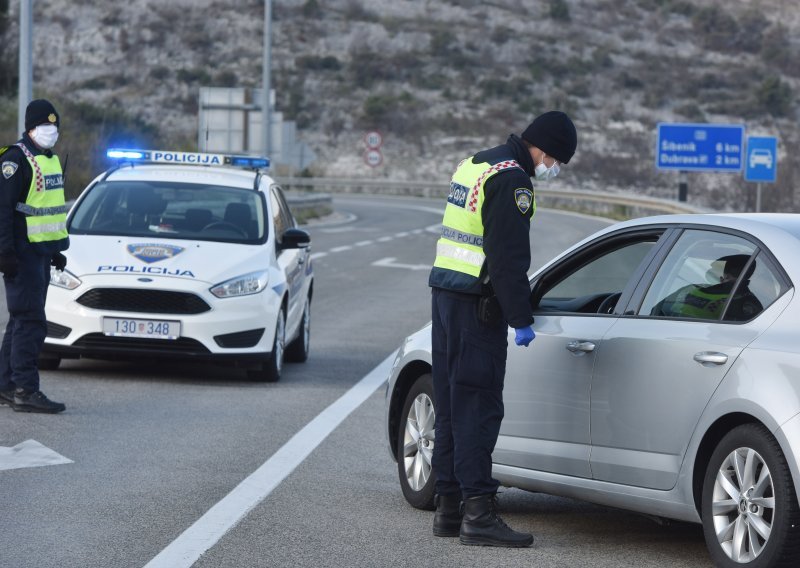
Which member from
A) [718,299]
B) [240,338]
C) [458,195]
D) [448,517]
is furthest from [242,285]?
[718,299]

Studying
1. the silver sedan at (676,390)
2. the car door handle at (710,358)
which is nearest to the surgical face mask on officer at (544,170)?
the silver sedan at (676,390)

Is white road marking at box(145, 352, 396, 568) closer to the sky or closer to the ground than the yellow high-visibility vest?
closer to the ground

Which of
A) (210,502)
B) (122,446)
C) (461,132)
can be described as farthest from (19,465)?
(461,132)

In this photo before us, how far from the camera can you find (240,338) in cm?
1166

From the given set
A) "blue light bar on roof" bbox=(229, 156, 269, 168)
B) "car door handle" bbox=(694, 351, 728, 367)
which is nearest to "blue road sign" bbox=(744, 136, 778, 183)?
"blue light bar on roof" bbox=(229, 156, 269, 168)

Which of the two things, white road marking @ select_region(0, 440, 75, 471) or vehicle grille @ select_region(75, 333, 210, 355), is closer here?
white road marking @ select_region(0, 440, 75, 471)

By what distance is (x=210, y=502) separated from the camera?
24.0ft

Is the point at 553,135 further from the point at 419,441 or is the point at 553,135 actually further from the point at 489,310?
the point at 419,441

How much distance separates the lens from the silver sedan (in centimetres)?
561

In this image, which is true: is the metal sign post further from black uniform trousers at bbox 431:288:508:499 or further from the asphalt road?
black uniform trousers at bbox 431:288:508:499

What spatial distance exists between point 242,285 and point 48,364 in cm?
168

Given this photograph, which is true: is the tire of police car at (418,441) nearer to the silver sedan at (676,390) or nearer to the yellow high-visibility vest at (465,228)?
the silver sedan at (676,390)

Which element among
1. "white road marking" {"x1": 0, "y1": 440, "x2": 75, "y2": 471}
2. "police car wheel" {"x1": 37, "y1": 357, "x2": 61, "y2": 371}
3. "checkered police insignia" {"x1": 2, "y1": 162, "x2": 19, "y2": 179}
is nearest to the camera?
"white road marking" {"x1": 0, "y1": 440, "x2": 75, "y2": 471}

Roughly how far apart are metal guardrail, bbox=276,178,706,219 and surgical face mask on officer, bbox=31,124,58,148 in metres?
19.3
